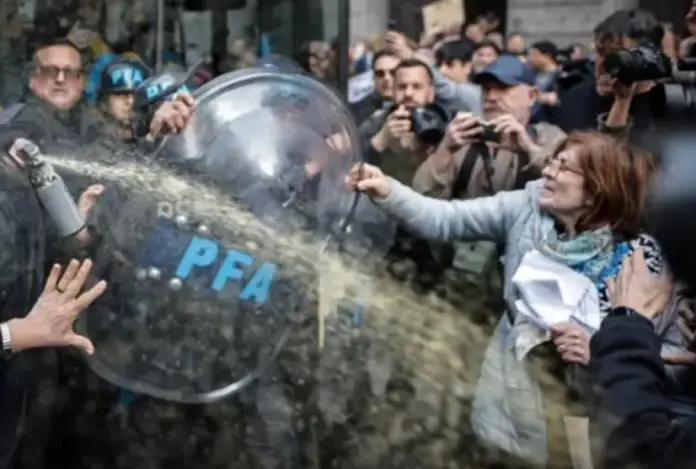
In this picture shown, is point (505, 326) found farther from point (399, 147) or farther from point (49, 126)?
point (49, 126)

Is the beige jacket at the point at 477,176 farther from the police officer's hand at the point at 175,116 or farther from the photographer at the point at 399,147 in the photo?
the police officer's hand at the point at 175,116

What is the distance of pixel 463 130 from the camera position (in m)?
3.80

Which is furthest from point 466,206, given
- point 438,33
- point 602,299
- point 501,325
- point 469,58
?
point 438,33

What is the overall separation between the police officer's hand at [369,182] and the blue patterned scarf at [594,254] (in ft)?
1.66

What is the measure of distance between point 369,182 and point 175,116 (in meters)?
0.49

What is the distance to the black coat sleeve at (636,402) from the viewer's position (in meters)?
2.16

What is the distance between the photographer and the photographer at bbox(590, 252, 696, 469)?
2162mm

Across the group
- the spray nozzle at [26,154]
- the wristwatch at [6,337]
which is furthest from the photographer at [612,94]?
the wristwatch at [6,337]

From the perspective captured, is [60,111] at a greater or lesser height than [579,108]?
greater

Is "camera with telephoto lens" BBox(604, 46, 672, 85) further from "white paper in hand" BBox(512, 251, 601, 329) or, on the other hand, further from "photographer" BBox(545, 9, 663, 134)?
"white paper in hand" BBox(512, 251, 601, 329)

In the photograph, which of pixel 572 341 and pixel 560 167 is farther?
→ pixel 560 167

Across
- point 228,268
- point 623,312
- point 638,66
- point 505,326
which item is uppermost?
point 638,66

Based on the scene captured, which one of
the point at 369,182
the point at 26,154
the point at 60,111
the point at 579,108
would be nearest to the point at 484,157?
the point at 369,182

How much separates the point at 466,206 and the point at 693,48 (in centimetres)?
95
